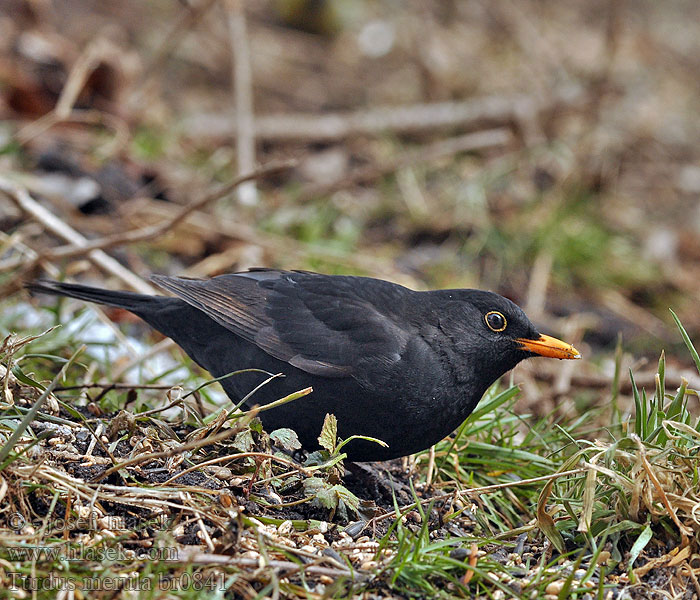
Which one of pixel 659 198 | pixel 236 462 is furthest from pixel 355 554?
pixel 659 198

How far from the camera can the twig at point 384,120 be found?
28.8ft

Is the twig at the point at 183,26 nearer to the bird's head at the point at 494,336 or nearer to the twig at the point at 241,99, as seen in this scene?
the twig at the point at 241,99

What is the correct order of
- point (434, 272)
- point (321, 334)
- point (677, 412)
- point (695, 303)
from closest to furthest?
point (677, 412), point (321, 334), point (434, 272), point (695, 303)

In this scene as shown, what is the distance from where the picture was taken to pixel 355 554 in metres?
2.77

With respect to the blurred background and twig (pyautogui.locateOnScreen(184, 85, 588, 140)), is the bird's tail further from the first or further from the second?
twig (pyautogui.locateOnScreen(184, 85, 588, 140))

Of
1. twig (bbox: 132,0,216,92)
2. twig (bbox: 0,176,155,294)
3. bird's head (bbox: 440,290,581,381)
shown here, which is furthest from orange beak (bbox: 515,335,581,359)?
twig (bbox: 132,0,216,92)

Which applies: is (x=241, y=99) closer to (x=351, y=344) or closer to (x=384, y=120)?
(x=384, y=120)

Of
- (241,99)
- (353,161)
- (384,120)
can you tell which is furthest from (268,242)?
(384,120)

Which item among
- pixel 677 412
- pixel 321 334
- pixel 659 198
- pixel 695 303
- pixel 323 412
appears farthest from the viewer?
pixel 659 198

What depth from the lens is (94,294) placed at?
398cm

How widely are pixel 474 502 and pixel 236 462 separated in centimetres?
106

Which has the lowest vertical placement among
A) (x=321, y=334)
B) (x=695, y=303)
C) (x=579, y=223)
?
(x=695, y=303)

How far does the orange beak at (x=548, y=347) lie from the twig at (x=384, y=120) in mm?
5712

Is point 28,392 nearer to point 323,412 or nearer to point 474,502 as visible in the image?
point 323,412
